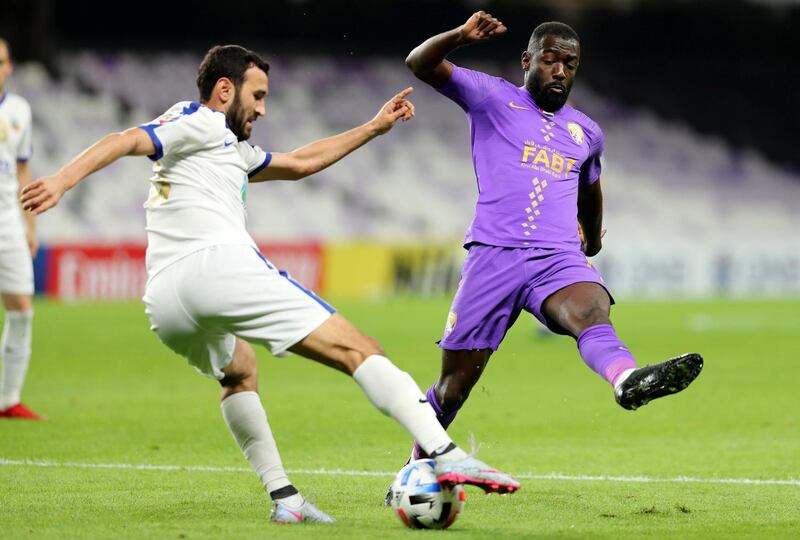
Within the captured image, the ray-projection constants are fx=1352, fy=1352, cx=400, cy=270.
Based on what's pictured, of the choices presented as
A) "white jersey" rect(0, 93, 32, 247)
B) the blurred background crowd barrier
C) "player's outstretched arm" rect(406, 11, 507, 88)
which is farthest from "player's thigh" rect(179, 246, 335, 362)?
the blurred background crowd barrier

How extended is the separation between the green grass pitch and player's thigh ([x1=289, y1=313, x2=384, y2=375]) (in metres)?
0.70

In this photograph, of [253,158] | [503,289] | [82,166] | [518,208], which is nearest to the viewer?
[82,166]

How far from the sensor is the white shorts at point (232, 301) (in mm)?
5238

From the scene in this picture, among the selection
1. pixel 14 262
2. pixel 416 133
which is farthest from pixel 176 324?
pixel 416 133

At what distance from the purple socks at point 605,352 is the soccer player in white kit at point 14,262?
16.9 ft

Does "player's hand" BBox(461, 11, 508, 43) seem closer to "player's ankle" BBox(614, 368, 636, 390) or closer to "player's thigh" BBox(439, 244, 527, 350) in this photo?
"player's thigh" BBox(439, 244, 527, 350)

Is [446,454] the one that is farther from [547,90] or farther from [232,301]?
[547,90]

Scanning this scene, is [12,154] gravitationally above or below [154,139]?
below

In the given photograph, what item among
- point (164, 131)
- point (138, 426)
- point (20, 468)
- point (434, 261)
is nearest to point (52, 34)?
point (434, 261)

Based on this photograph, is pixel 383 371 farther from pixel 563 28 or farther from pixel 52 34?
pixel 52 34

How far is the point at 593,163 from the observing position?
275 inches

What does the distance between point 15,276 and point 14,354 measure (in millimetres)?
569

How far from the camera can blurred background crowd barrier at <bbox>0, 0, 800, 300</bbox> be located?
2645cm

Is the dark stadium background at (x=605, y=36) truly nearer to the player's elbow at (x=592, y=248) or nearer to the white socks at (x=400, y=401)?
the player's elbow at (x=592, y=248)
